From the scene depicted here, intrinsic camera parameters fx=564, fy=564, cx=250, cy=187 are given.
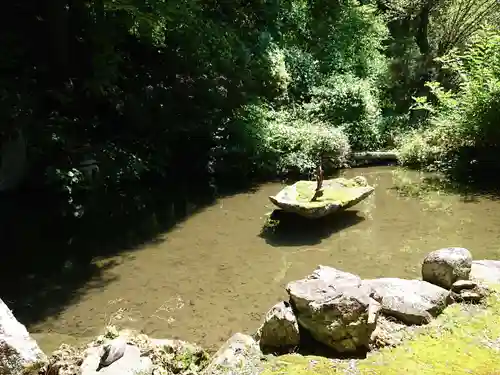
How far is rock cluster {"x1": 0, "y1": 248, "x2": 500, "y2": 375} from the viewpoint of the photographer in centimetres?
423

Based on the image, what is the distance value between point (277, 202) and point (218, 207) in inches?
67.8

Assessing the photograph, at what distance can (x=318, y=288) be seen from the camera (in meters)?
4.73

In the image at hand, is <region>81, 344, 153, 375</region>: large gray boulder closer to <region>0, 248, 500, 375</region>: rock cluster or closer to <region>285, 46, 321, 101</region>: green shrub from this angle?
<region>0, 248, 500, 375</region>: rock cluster

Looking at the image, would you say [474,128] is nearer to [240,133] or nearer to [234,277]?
[240,133]

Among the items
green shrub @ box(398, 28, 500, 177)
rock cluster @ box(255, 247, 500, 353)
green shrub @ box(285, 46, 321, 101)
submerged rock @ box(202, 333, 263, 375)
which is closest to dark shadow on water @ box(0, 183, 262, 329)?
submerged rock @ box(202, 333, 263, 375)

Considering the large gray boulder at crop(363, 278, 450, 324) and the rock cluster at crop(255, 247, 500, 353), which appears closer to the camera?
the rock cluster at crop(255, 247, 500, 353)

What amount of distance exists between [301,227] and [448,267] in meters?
3.41

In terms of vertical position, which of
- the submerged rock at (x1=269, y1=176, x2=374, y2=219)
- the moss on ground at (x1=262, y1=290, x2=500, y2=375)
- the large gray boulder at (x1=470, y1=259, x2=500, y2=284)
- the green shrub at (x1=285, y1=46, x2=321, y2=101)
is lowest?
the moss on ground at (x1=262, y1=290, x2=500, y2=375)

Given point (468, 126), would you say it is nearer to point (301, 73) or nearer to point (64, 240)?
point (301, 73)

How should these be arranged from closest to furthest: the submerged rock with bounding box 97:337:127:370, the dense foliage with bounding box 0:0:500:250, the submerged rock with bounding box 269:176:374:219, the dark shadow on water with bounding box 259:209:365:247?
the submerged rock with bounding box 97:337:127:370
the dark shadow on water with bounding box 259:209:365:247
the submerged rock with bounding box 269:176:374:219
the dense foliage with bounding box 0:0:500:250

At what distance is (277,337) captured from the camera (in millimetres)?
4641

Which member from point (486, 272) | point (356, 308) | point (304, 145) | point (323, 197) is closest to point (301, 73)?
point (304, 145)

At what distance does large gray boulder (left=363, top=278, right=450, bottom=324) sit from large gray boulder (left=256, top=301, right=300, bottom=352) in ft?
2.45

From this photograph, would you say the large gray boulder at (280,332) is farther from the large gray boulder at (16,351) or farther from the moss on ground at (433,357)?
the large gray boulder at (16,351)
